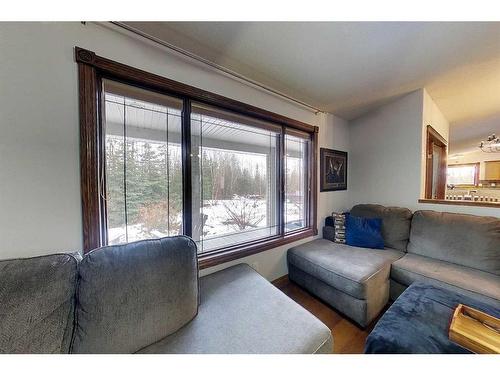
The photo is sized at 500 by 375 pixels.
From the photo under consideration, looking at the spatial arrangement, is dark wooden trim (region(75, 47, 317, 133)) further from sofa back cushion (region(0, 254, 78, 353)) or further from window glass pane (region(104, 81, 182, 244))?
sofa back cushion (region(0, 254, 78, 353))

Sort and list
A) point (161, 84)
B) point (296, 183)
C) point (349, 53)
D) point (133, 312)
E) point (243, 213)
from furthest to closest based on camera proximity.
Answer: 1. point (296, 183)
2. point (243, 213)
3. point (349, 53)
4. point (161, 84)
5. point (133, 312)

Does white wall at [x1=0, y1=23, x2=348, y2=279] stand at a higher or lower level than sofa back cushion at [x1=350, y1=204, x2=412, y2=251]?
higher

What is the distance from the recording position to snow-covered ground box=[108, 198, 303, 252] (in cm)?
129

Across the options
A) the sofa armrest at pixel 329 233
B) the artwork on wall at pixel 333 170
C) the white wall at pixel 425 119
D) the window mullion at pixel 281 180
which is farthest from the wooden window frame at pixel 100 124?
the white wall at pixel 425 119

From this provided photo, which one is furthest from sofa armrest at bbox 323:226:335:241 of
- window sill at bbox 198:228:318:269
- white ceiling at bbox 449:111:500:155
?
white ceiling at bbox 449:111:500:155

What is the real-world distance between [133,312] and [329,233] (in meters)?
2.21

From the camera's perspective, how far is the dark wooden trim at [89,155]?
1.04m

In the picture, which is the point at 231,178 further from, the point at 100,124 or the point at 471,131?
the point at 471,131

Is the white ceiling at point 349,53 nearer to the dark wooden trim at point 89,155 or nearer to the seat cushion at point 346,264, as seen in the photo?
the dark wooden trim at point 89,155

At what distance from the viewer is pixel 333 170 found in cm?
267

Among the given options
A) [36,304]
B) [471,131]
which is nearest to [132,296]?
[36,304]

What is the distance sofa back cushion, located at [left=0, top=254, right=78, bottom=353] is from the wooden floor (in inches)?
62.9

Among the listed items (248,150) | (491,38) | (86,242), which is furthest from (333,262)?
(491,38)
